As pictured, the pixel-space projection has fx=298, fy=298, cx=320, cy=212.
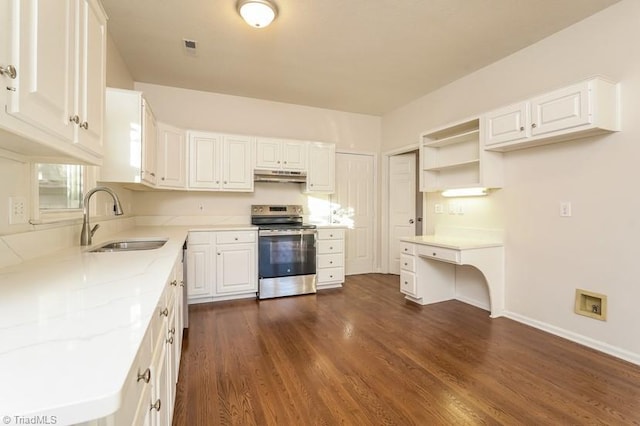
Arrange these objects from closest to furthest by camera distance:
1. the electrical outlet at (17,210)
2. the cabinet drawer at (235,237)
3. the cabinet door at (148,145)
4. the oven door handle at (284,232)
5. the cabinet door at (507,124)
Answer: the electrical outlet at (17,210) < the cabinet door at (148,145) < the cabinet door at (507,124) < the cabinet drawer at (235,237) < the oven door handle at (284,232)

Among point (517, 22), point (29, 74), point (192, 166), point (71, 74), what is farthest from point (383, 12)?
point (192, 166)

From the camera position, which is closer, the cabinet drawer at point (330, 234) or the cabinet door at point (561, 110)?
the cabinet door at point (561, 110)

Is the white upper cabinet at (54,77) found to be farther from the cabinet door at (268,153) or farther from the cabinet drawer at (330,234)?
the cabinet drawer at (330,234)

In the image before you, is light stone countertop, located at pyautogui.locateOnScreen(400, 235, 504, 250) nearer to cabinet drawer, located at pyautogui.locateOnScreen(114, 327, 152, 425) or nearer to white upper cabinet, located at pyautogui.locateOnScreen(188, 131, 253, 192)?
white upper cabinet, located at pyautogui.locateOnScreen(188, 131, 253, 192)

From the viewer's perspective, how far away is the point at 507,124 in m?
2.82

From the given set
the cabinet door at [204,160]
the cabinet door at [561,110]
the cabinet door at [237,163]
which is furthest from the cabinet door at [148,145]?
the cabinet door at [561,110]

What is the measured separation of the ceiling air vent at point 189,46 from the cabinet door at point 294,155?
148 cm

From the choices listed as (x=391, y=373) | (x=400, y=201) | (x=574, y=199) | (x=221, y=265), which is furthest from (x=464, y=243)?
(x=221, y=265)

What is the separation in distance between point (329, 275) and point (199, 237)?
177 cm

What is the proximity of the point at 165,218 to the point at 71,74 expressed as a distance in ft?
9.73

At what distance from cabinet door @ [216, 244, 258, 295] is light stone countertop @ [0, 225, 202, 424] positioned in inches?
89.4

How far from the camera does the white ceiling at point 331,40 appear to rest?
94.7 inches

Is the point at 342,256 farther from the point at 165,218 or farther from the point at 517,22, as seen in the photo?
the point at 517,22

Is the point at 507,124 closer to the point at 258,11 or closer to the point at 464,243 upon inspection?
the point at 464,243
